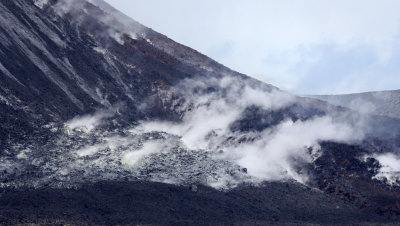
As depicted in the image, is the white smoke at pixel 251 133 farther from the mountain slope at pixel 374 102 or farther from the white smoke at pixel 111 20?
the mountain slope at pixel 374 102

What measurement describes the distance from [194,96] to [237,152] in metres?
9.34

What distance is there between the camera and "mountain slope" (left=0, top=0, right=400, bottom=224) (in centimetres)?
2752

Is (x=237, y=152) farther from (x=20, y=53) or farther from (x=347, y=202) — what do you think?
(x=20, y=53)

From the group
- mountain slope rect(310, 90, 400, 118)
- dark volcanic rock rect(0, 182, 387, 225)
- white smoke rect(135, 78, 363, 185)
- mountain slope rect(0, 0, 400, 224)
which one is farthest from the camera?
mountain slope rect(310, 90, 400, 118)

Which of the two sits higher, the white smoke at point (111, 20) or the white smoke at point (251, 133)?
the white smoke at point (111, 20)

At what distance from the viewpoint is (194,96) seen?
43.5 metres

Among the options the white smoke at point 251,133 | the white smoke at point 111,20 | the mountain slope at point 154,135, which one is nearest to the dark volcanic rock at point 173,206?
the mountain slope at point 154,135

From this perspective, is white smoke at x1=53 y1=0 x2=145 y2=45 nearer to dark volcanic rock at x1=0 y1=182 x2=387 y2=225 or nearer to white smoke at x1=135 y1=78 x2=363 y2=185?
white smoke at x1=135 y1=78 x2=363 y2=185

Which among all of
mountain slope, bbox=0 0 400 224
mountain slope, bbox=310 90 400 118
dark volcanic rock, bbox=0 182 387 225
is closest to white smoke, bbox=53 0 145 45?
mountain slope, bbox=0 0 400 224

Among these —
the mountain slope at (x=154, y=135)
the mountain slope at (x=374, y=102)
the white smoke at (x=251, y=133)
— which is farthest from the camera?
the mountain slope at (x=374, y=102)

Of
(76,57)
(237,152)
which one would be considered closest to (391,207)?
(237,152)

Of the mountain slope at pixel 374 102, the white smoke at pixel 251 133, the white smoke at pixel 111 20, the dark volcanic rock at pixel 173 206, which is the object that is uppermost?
the mountain slope at pixel 374 102

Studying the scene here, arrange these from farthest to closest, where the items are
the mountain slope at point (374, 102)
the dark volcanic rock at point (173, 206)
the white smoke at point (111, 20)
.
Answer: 1. the mountain slope at point (374, 102)
2. the white smoke at point (111, 20)
3. the dark volcanic rock at point (173, 206)

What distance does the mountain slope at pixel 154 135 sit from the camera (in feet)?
90.3
